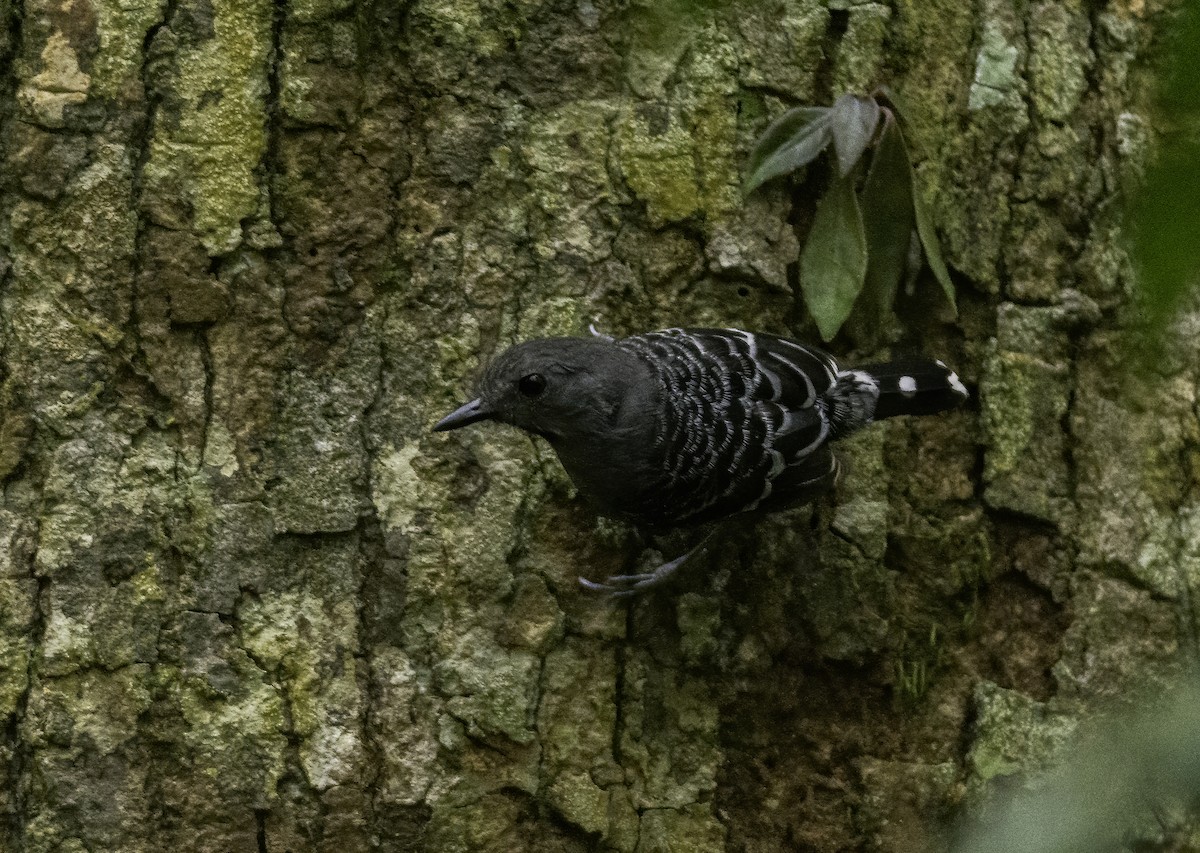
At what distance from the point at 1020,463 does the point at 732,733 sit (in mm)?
1193

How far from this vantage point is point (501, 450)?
144 inches

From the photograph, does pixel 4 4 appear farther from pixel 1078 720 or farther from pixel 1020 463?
pixel 1078 720

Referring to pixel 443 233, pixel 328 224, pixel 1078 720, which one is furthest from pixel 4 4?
pixel 1078 720

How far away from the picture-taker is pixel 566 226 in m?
3.62

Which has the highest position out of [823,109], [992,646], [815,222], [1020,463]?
[823,109]

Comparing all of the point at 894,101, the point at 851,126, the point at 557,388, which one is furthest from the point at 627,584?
the point at 894,101

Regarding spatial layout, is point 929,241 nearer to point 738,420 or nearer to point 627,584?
point 738,420

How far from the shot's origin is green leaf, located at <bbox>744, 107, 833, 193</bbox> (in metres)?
3.60

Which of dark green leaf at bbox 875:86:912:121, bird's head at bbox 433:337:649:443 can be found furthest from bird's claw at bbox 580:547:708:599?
dark green leaf at bbox 875:86:912:121

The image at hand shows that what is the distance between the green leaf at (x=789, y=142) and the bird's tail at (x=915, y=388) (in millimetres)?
648

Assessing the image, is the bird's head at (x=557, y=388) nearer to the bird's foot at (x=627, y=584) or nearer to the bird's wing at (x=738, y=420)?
the bird's wing at (x=738, y=420)

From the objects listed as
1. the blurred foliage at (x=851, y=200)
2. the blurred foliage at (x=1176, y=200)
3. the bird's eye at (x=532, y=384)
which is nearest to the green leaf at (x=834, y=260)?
the blurred foliage at (x=851, y=200)

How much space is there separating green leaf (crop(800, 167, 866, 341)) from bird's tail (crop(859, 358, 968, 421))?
203 millimetres

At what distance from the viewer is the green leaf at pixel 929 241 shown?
3635 mm
